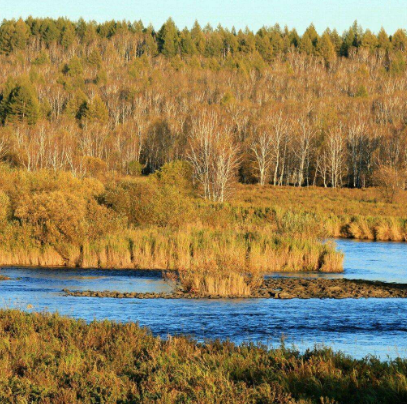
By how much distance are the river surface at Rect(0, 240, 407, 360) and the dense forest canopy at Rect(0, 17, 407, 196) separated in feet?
140

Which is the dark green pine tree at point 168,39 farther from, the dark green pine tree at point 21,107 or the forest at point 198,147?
the dark green pine tree at point 21,107

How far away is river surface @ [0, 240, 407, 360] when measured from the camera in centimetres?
1611

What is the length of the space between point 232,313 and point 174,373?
8810 millimetres

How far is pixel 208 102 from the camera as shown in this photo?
133500 millimetres

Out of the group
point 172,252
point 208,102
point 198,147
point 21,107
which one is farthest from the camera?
point 208,102

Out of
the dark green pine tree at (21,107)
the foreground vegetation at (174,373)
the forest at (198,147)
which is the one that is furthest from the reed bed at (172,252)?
the dark green pine tree at (21,107)

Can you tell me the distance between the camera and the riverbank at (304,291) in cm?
2230

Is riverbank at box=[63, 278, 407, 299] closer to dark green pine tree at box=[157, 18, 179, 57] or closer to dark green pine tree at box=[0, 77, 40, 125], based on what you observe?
dark green pine tree at box=[0, 77, 40, 125]

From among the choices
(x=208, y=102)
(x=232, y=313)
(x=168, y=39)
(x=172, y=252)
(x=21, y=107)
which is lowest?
(x=232, y=313)

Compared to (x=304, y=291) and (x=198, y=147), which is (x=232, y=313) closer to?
(x=304, y=291)

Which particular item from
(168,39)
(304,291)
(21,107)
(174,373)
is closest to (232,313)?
(304,291)

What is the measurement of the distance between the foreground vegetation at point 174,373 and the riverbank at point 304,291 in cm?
915

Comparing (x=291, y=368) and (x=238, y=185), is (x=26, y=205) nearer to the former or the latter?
(x=291, y=368)

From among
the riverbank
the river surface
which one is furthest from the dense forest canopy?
the river surface
